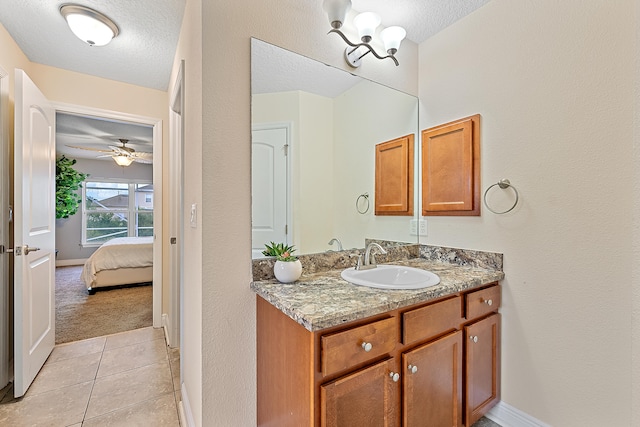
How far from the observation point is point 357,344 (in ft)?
3.30

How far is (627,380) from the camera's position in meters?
1.18

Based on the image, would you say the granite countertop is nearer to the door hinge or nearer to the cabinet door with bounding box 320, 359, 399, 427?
the cabinet door with bounding box 320, 359, 399, 427

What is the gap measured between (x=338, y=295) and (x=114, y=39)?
2.23m

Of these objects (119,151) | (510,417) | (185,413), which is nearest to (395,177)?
(510,417)

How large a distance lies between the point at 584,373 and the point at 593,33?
5.00 feet

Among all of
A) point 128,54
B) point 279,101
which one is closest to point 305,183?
point 279,101

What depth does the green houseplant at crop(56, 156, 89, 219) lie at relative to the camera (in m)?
5.23

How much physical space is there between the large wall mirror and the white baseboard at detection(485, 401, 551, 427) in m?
1.05

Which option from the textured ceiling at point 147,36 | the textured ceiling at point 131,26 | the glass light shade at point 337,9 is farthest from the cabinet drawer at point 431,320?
the textured ceiling at point 131,26

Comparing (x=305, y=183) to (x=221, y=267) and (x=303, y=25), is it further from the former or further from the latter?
(x=303, y=25)

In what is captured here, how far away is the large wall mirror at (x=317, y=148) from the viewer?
139cm

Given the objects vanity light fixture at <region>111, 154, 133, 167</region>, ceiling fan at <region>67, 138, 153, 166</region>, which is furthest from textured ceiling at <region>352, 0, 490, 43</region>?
vanity light fixture at <region>111, 154, 133, 167</region>

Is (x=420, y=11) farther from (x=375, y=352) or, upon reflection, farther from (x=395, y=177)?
(x=375, y=352)

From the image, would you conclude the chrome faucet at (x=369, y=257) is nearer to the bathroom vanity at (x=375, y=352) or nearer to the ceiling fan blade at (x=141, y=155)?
the bathroom vanity at (x=375, y=352)
